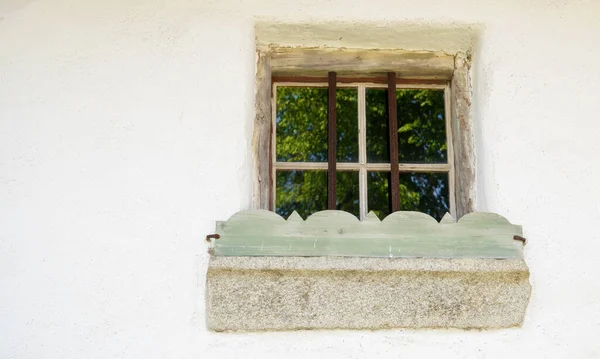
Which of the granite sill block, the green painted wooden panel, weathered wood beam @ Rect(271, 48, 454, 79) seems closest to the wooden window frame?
weathered wood beam @ Rect(271, 48, 454, 79)

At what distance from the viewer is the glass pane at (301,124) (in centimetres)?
247

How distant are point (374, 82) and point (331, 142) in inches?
11.5

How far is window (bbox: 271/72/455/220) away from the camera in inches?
95.0

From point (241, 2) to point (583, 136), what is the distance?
3.86 feet

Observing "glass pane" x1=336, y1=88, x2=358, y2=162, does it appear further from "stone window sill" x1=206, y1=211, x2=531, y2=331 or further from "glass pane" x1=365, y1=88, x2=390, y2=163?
"stone window sill" x1=206, y1=211, x2=531, y2=331

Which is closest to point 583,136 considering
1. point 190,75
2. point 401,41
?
point 401,41

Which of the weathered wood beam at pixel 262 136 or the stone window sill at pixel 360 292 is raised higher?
the weathered wood beam at pixel 262 136

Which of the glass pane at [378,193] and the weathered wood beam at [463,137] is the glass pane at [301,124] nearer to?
the glass pane at [378,193]

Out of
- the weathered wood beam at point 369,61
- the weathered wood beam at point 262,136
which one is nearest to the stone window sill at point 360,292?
the weathered wood beam at point 262,136

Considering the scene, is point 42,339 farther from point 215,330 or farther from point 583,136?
point 583,136

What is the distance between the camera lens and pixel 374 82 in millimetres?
2549

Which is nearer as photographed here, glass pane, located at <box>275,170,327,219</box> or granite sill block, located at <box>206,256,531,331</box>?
granite sill block, located at <box>206,256,531,331</box>

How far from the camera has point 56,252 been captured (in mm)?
2135

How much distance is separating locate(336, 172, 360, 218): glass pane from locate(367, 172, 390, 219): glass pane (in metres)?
0.04
